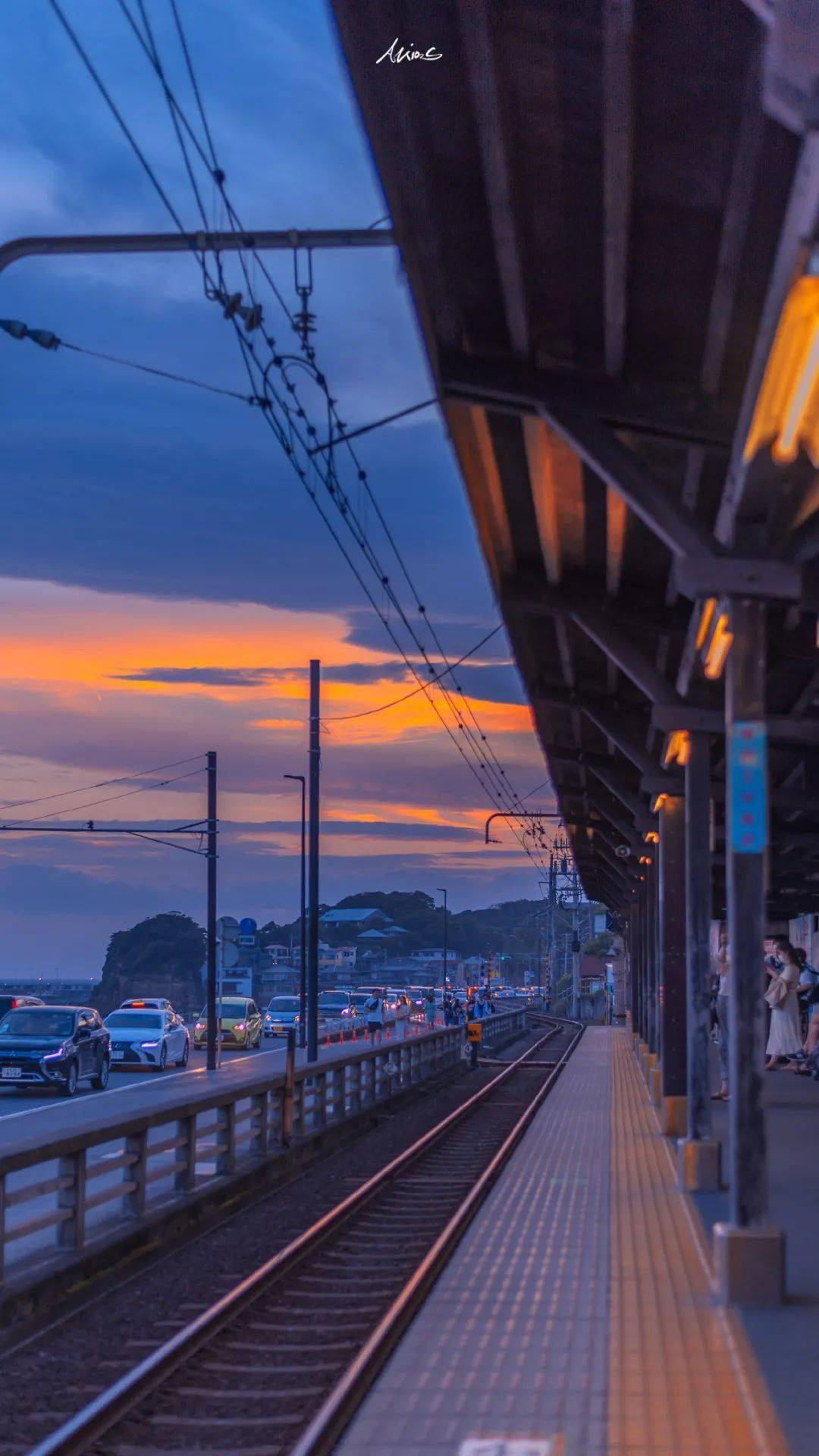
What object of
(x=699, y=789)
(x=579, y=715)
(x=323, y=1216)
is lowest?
(x=323, y=1216)

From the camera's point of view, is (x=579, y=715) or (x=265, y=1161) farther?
(x=579, y=715)

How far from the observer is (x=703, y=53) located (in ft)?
21.6

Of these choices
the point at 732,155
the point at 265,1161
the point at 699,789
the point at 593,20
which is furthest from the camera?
the point at 265,1161

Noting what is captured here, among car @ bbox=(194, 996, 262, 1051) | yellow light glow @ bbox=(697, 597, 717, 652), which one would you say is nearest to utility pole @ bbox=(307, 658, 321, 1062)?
car @ bbox=(194, 996, 262, 1051)

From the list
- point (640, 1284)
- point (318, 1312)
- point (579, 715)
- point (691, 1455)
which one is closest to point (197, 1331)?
point (318, 1312)

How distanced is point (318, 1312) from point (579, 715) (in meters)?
12.6

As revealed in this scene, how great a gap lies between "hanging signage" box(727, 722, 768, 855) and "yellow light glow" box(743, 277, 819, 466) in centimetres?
222

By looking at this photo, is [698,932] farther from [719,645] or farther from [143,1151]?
[143,1151]

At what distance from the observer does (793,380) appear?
249 inches

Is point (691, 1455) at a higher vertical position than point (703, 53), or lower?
lower

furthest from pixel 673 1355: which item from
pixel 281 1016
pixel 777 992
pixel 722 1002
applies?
pixel 281 1016

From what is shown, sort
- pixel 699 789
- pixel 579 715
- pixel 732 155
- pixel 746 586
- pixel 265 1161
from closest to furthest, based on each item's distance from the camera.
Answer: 1. pixel 732 155
2. pixel 746 586
3. pixel 699 789
4. pixel 265 1161
5. pixel 579 715

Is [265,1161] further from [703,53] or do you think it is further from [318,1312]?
[703,53]

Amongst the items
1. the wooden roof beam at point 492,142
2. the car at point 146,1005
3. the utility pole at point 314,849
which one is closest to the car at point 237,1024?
the car at point 146,1005
